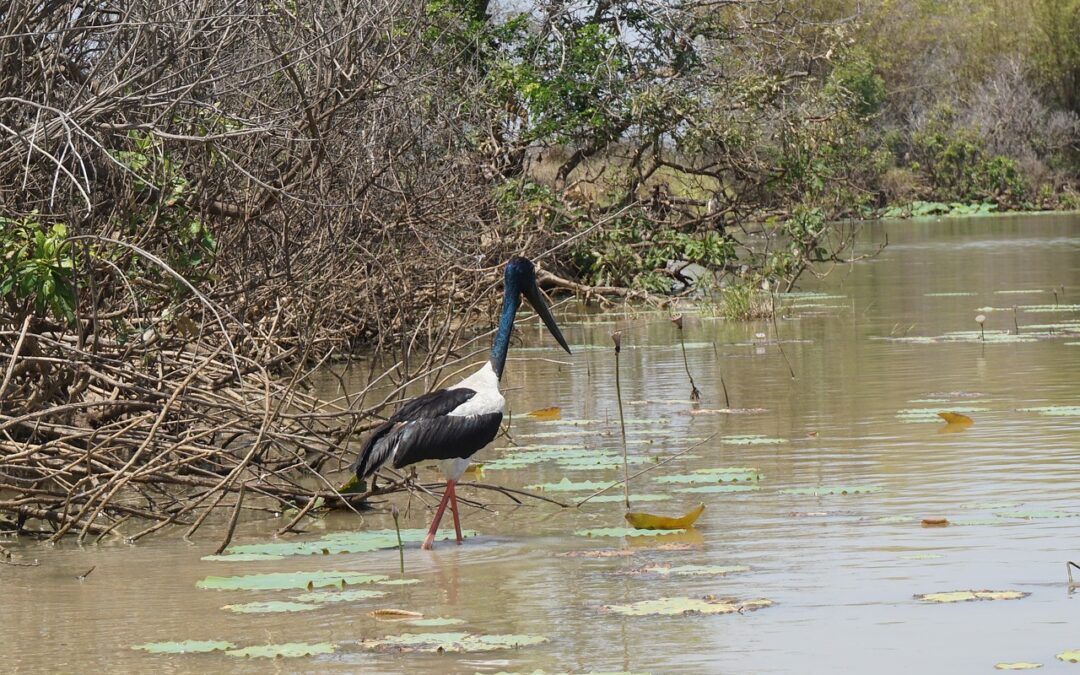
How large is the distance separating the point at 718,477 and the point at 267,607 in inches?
138

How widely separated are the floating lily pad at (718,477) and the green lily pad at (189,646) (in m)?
3.80

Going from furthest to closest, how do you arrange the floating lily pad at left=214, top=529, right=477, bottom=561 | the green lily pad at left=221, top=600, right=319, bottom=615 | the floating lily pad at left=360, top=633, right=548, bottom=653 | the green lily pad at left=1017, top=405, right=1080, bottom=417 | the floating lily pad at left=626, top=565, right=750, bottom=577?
the green lily pad at left=1017, top=405, right=1080, bottom=417, the floating lily pad at left=214, top=529, right=477, bottom=561, the floating lily pad at left=626, top=565, right=750, bottom=577, the green lily pad at left=221, top=600, right=319, bottom=615, the floating lily pad at left=360, top=633, right=548, bottom=653

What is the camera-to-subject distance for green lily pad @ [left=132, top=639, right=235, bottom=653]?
234 inches

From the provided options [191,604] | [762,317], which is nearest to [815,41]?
[762,317]

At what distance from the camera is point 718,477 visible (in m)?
9.36

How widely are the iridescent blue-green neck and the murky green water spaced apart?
82 centimetres

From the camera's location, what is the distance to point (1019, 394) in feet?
39.9

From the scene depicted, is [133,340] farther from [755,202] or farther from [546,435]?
[755,202]

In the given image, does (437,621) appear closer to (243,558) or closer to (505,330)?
(243,558)

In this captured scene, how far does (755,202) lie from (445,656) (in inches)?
678

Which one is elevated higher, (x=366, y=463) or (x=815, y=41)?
(x=815, y=41)

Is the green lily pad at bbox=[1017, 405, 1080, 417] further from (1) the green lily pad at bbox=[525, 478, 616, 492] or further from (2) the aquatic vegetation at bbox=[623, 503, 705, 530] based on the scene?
(2) the aquatic vegetation at bbox=[623, 503, 705, 530]

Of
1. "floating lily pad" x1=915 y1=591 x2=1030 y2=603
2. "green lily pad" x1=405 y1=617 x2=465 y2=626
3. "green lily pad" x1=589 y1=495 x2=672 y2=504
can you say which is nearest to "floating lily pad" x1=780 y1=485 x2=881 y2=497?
"green lily pad" x1=589 y1=495 x2=672 y2=504

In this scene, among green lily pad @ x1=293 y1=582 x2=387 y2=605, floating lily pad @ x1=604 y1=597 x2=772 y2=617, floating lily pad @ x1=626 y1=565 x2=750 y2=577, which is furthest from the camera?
floating lily pad @ x1=626 y1=565 x2=750 y2=577
